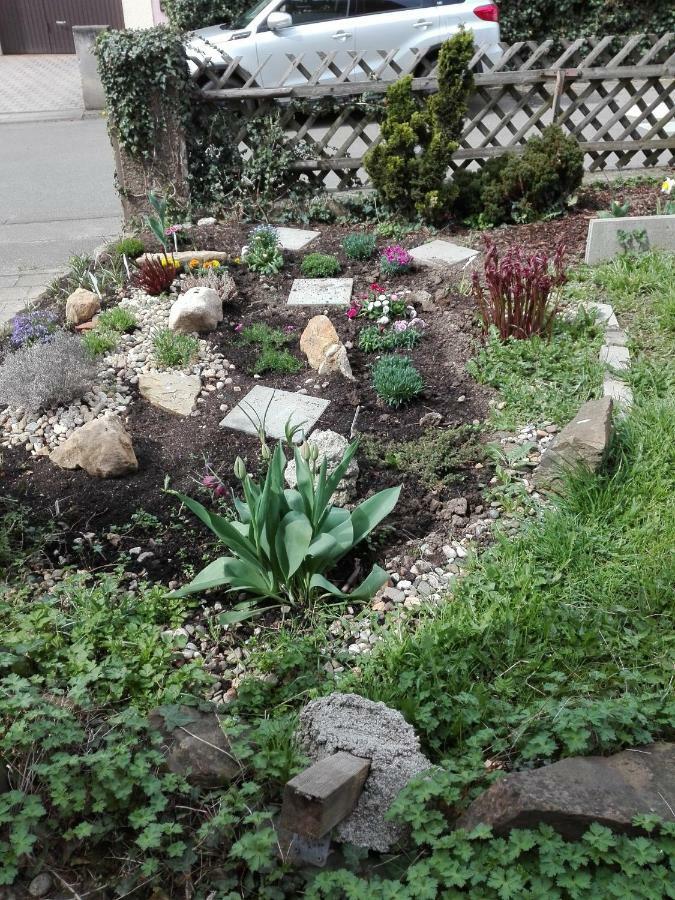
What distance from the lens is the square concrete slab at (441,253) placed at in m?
5.80

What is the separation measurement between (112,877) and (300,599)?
1.19 metres

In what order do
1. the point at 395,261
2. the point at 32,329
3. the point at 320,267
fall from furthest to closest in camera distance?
the point at 320,267 → the point at 395,261 → the point at 32,329

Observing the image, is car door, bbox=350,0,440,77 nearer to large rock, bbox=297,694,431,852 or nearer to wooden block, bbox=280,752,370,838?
large rock, bbox=297,694,431,852

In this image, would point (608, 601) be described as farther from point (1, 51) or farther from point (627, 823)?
point (1, 51)

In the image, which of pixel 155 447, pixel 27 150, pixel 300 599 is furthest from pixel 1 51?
pixel 300 599

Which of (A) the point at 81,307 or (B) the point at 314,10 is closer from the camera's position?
(A) the point at 81,307

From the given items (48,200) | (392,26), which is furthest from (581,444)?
(392,26)

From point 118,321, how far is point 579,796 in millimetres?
4074

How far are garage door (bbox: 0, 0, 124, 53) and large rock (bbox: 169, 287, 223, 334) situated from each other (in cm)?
1583

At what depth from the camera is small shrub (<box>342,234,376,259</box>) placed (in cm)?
596

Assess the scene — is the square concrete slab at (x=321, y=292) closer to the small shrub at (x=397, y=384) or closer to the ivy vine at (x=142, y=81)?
the small shrub at (x=397, y=384)

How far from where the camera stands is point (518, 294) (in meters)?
4.35

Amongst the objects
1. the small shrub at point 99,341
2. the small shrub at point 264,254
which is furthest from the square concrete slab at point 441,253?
the small shrub at point 99,341

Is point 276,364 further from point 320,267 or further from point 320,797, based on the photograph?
point 320,797
